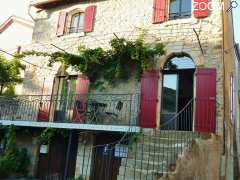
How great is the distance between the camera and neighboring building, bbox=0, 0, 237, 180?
8414 millimetres

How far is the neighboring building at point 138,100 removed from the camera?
27.6 feet

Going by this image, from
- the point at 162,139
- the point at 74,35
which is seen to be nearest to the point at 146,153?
the point at 162,139

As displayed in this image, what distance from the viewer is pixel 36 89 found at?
43.2 feet

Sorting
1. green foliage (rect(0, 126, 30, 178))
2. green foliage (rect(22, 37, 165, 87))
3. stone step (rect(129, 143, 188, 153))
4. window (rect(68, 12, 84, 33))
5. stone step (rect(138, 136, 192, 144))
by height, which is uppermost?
window (rect(68, 12, 84, 33))

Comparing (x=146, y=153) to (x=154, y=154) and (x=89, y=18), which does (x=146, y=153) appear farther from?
(x=89, y=18)

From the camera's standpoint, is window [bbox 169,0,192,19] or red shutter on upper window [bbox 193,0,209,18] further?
window [bbox 169,0,192,19]

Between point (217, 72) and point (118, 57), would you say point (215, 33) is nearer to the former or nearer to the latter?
point (217, 72)

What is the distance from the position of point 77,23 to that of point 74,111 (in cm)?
383

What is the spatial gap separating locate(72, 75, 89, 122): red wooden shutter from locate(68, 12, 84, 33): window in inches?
91.1

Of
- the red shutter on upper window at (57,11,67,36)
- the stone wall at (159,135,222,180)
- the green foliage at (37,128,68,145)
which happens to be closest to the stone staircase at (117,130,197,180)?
the stone wall at (159,135,222,180)

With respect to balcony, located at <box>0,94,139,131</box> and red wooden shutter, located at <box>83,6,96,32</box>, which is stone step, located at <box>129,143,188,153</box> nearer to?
balcony, located at <box>0,94,139,131</box>

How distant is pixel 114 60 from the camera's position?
11250mm

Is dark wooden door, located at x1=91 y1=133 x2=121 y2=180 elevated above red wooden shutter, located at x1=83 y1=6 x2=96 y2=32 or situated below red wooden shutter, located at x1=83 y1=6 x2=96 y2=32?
below

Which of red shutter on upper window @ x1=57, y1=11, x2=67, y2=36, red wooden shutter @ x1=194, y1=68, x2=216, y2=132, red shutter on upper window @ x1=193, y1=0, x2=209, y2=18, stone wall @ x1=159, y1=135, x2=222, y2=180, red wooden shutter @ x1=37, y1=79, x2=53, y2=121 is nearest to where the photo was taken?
stone wall @ x1=159, y1=135, x2=222, y2=180
